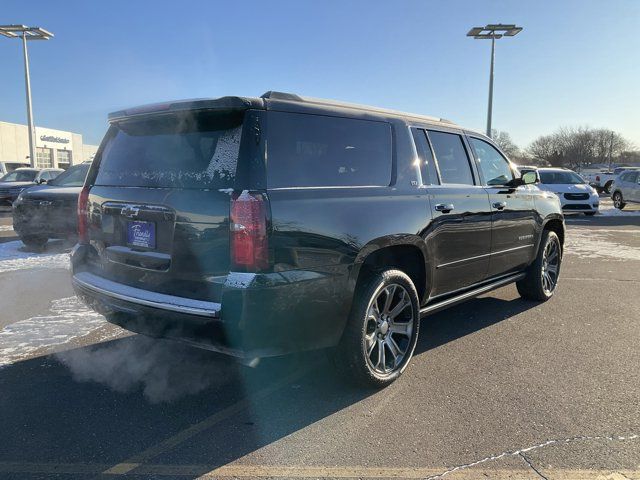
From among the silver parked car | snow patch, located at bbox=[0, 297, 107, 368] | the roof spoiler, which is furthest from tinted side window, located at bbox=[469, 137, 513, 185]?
the silver parked car

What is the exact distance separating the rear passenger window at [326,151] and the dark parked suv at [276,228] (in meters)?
0.01

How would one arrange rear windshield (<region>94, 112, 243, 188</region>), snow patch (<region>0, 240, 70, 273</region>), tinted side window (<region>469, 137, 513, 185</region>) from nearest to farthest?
rear windshield (<region>94, 112, 243, 188</region>), tinted side window (<region>469, 137, 513, 185</region>), snow patch (<region>0, 240, 70, 273</region>)

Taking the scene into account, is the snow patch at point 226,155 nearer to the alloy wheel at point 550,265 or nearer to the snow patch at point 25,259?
the alloy wheel at point 550,265

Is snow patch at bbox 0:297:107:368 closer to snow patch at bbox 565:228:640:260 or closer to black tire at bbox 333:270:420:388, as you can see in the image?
black tire at bbox 333:270:420:388

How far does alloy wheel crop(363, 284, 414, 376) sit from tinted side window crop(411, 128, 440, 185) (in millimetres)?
955

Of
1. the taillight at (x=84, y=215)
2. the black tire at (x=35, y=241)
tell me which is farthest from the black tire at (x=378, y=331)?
the black tire at (x=35, y=241)

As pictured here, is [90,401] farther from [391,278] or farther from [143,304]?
[391,278]

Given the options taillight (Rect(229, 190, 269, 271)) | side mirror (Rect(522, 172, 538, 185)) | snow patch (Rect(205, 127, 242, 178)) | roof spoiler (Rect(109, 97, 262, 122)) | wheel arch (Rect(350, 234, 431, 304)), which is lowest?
wheel arch (Rect(350, 234, 431, 304))

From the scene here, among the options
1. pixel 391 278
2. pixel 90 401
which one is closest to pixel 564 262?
pixel 391 278

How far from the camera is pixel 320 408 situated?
10.6ft

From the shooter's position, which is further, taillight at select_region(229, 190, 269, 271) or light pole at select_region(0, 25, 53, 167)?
light pole at select_region(0, 25, 53, 167)

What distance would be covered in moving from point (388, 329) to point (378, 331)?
0.11 m

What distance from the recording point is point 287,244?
2.78m

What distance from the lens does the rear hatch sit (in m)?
2.84
